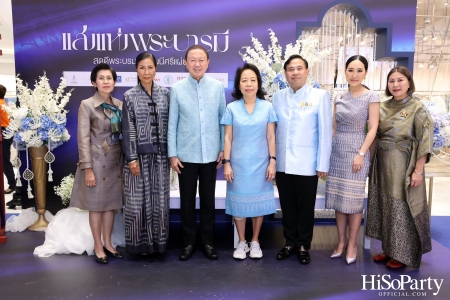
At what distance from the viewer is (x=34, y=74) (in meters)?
4.33

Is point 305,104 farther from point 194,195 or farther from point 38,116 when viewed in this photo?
point 38,116

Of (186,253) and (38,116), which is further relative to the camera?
(38,116)

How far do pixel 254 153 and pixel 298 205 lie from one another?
58 centimetres

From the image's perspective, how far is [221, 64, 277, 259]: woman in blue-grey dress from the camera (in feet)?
10.0

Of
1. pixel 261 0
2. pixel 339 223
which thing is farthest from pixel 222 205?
pixel 261 0

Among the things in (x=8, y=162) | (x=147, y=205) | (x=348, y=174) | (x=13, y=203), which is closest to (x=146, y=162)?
(x=147, y=205)

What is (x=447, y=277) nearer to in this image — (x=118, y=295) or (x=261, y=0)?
(x=118, y=295)

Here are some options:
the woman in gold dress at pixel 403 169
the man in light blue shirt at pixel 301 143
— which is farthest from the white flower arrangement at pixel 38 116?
the woman in gold dress at pixel 403 169

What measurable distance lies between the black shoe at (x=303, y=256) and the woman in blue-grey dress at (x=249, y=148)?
0.43 meters

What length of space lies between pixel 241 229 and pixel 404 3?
10.4ft

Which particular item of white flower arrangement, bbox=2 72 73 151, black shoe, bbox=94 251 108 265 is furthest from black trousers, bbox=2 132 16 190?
black shoe, bbox=94 251 108 265

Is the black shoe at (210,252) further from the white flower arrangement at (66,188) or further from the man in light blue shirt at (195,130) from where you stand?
the white flower arrangement at (66,188)

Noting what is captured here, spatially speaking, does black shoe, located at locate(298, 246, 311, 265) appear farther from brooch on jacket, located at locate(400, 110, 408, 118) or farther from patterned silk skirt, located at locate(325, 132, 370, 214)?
brooch on jacket, located at locate(400, 110, 408, 118)

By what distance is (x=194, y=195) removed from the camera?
3.20 m
